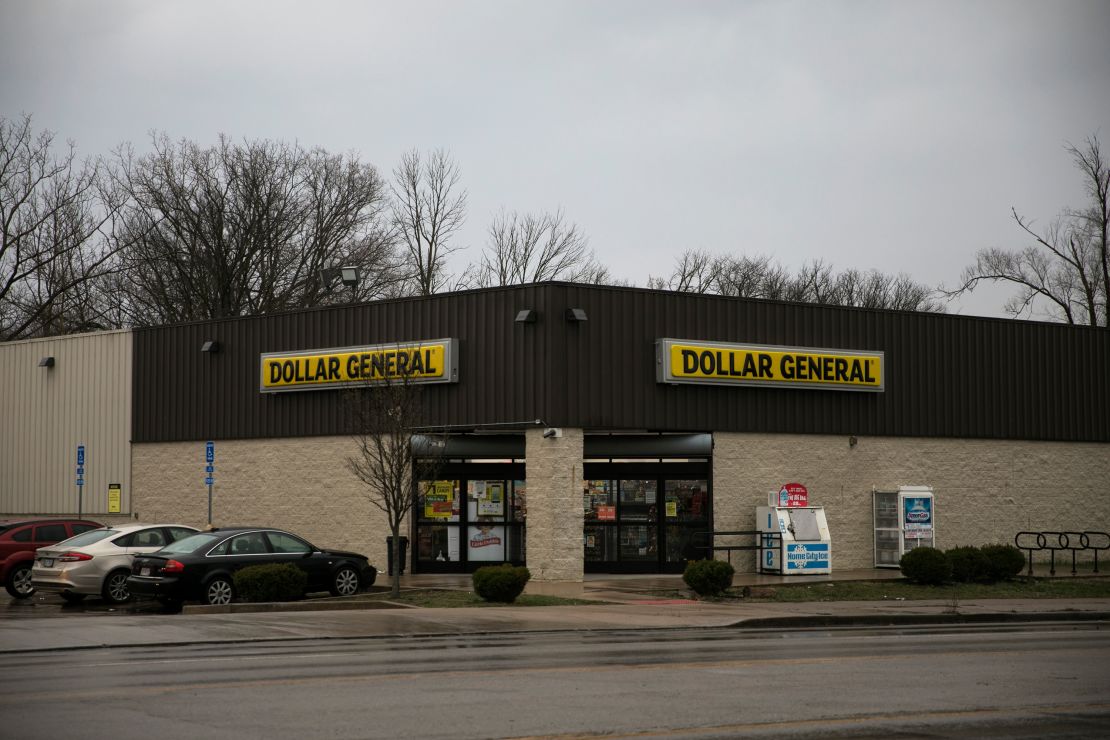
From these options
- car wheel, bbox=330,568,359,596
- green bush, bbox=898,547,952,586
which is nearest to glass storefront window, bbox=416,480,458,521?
car wheel, bbox=330,568,359,596

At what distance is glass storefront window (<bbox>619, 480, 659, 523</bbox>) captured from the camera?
31.1 m

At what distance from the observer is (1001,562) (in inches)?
1120

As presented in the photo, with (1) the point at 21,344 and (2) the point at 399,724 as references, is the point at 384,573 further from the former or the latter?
(2) the point at 399,724

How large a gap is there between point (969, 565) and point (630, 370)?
333 inches

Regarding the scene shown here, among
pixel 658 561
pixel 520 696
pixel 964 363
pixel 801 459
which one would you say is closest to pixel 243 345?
pixel 658 561

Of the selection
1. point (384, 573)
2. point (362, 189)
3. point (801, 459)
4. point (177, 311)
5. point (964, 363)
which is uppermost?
point (362, 189)

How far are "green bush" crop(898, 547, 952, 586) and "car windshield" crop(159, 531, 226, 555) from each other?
46.5 ft

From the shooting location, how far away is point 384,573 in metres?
31.4

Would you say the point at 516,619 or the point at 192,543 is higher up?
the point at 192,543

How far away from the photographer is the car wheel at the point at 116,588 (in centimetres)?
2473

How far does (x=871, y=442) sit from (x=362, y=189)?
34609 mm

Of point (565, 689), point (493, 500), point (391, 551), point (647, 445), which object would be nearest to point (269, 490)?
point (391, 551)

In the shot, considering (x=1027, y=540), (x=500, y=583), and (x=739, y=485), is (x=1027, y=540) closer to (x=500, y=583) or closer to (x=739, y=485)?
(x=739, y=485)

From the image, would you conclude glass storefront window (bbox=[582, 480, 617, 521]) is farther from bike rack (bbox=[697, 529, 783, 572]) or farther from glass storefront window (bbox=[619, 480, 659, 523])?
bike rack (bbox=[697, 529, 783, 572])
